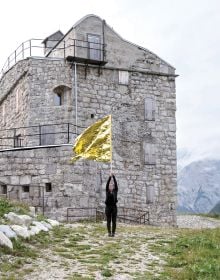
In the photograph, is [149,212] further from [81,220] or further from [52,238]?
[52,238]

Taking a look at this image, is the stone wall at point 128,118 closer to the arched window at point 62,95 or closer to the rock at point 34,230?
the arched window at point 62,95

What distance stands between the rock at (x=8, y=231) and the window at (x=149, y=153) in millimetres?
14862

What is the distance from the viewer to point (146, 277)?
9164mm

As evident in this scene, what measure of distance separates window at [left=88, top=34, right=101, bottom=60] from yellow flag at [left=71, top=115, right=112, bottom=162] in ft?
32.1

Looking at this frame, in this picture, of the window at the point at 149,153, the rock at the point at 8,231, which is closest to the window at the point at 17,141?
the window at the point at 149,153

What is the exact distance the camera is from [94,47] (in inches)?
1001

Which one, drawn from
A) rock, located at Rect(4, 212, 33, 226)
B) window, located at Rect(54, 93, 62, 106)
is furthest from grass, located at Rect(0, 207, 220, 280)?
window, located at Rect(54, 93, 62, 106)

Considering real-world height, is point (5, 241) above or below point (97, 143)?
below

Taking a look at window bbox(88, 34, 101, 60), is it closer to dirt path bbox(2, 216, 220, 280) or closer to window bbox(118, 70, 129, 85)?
window bbox(118, 70, 129, 85)

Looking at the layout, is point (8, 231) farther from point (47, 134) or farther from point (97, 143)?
point (47, 134)

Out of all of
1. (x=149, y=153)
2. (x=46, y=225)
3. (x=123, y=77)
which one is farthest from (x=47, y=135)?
(x=46, y=225)

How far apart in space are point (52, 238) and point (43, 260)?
2597 millimetres

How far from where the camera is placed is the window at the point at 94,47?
25.2 metres

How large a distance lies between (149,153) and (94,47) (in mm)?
6062
